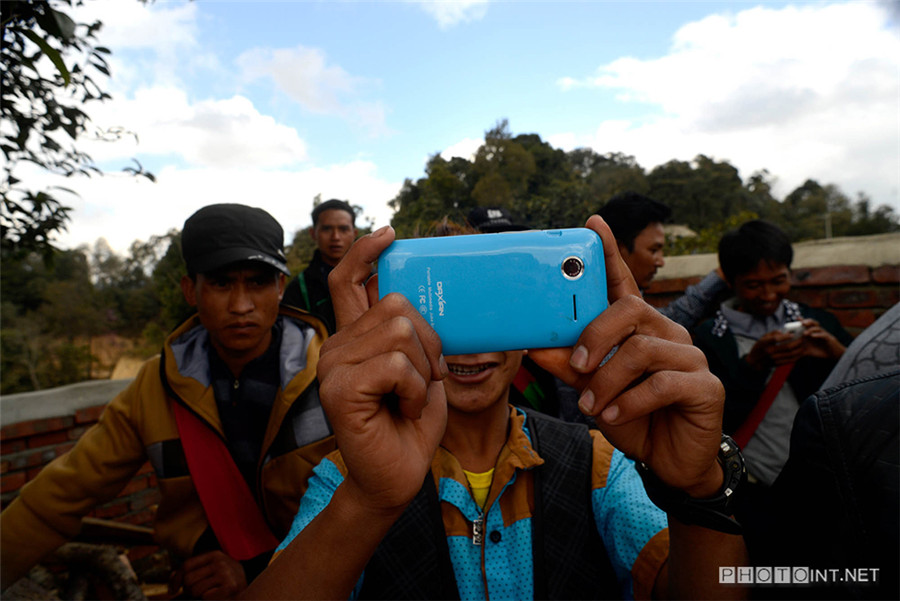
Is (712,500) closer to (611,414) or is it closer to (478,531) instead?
(611,414)

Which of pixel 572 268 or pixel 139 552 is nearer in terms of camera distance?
pixel 572 268

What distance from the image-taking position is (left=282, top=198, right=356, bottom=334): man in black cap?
156 inches

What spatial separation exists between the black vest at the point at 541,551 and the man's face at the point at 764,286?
1924 millimetres

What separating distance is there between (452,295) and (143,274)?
3320 centimetres

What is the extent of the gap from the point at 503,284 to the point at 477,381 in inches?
25.6

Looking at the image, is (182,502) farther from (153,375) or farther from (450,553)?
(450,553)

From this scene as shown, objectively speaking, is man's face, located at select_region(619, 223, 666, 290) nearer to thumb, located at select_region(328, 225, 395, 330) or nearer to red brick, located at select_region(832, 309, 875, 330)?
red brick, located at select_region(832, 309, 875, 330)

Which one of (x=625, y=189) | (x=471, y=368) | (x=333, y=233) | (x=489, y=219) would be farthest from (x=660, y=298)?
(x=625, y=189)

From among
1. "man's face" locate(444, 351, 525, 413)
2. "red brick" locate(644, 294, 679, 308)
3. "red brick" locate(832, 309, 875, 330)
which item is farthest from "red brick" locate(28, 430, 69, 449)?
"red brick" locate(832, 309, 875, 330)

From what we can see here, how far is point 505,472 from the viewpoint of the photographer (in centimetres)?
149

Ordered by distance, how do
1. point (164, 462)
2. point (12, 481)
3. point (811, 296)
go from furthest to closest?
point (811, 296) < point (12, 481) < point (164, 462)

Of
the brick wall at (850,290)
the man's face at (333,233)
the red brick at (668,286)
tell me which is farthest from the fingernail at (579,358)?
the man's face at (333,233)

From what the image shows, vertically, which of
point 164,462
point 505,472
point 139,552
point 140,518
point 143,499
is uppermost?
point 505,472

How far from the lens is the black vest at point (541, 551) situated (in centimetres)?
136
